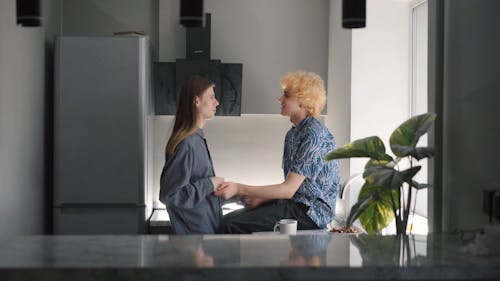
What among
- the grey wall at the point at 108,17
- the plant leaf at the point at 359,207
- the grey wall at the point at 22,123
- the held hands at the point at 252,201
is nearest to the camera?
the plant leaf at the point at 359,207

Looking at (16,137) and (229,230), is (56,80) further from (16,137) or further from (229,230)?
(229,230)

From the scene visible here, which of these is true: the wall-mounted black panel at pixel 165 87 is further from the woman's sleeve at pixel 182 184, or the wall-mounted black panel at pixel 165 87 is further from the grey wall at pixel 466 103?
the grey wall at pixel 466 103

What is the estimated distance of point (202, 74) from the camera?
4594mm

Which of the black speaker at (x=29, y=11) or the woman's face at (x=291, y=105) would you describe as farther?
the woman's face at (x=291, y=105)

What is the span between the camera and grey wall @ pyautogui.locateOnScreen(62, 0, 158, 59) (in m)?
4.82

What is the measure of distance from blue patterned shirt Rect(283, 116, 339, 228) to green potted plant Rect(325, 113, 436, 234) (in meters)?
0.61

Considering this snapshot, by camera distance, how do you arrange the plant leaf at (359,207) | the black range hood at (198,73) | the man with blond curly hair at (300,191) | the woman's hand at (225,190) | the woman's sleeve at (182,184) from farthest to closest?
the black range hood at (198,73) < the man with blond curly hair at (300,191) < the woman's hand at (225,190) < the woman's sleeve at (182,184) < the plant leaf at (359,207)

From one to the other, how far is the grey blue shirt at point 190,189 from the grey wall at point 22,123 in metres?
1.03

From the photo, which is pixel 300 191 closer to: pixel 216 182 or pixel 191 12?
pixel 216 182

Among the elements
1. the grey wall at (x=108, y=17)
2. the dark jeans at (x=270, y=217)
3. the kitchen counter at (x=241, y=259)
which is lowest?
the dark jeans at (x=270, y=217)

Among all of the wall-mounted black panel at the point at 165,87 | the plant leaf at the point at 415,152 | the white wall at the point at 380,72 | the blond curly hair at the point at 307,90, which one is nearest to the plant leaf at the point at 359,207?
the plant leaf at the point at 415,152

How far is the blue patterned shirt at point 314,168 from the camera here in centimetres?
333

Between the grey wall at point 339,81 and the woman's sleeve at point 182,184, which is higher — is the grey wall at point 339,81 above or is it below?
above

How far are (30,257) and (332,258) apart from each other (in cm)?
76
